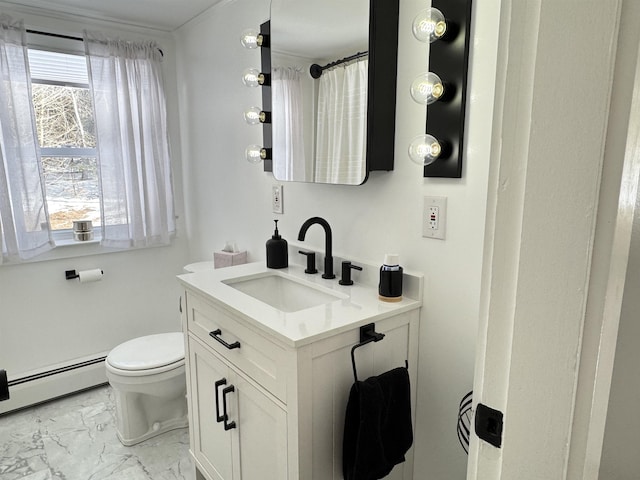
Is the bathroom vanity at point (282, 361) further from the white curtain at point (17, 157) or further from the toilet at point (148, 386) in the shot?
the white curtain at point (17, 157)

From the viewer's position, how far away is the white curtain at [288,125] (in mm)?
1718

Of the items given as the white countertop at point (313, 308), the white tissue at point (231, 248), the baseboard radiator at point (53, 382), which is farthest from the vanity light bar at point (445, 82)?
the baseboard radiator at point (53, 382)

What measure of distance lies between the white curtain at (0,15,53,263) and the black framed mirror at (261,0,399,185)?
4.37 feet

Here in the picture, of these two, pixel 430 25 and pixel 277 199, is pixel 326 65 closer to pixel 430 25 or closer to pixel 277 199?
pixel 430 25

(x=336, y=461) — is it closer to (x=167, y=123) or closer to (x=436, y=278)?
(x=436, y=278)

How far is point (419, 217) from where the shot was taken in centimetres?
135

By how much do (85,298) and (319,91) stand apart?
197 cm

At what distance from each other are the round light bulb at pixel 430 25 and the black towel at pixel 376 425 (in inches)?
37.7

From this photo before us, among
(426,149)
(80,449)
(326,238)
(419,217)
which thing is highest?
(426,149)

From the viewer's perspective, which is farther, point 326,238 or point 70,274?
point 70,274

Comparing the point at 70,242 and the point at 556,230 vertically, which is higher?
the point at 556,230

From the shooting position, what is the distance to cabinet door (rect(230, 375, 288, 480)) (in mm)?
1202

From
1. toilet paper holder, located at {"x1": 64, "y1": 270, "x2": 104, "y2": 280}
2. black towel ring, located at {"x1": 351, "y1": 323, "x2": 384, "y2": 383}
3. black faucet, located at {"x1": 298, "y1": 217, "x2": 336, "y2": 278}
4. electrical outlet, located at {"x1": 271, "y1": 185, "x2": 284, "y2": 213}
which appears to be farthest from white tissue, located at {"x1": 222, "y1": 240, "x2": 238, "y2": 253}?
black towel ring, located at {"x1": 351, "y1": 323, "x2": 384, "y2": 383}

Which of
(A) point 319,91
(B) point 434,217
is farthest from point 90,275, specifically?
(B) point 434,217
